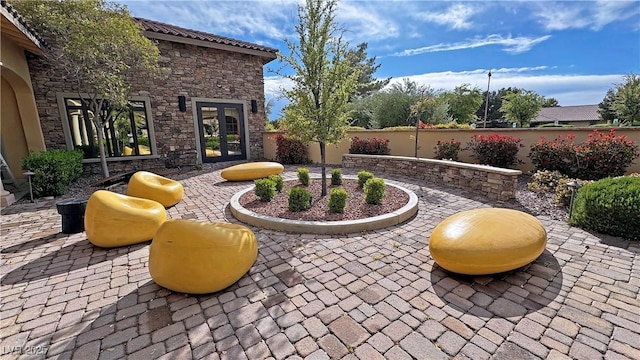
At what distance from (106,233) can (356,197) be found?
399 cm

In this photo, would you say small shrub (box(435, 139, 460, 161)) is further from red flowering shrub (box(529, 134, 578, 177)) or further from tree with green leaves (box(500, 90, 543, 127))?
tree with green leaves (box(500, 90, 543, 127))

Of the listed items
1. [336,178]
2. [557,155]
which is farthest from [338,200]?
[557,155]

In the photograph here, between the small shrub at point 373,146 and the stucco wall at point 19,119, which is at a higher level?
the stucco wall at point 19,119

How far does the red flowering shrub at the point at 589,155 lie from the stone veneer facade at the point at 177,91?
404 inches

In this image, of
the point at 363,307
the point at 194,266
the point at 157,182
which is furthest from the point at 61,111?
the point at 363,307

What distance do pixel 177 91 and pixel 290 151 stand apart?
4.81 meters

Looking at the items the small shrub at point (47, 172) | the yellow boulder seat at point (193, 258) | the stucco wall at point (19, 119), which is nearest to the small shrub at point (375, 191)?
the yellow boulder seat at point (193, 258)

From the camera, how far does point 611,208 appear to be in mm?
3498

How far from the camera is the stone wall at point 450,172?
508 cm

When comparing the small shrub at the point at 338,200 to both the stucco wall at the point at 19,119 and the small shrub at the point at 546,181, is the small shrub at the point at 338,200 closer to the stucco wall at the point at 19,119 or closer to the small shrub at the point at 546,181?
the small shrub at the point at 546,181

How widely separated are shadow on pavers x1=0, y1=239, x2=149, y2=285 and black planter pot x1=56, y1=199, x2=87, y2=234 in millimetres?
444

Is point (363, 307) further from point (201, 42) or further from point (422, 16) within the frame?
point (201, 42)

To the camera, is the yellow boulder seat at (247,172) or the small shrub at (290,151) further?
the small shrub at (290,151)

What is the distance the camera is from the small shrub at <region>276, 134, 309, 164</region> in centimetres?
1030
